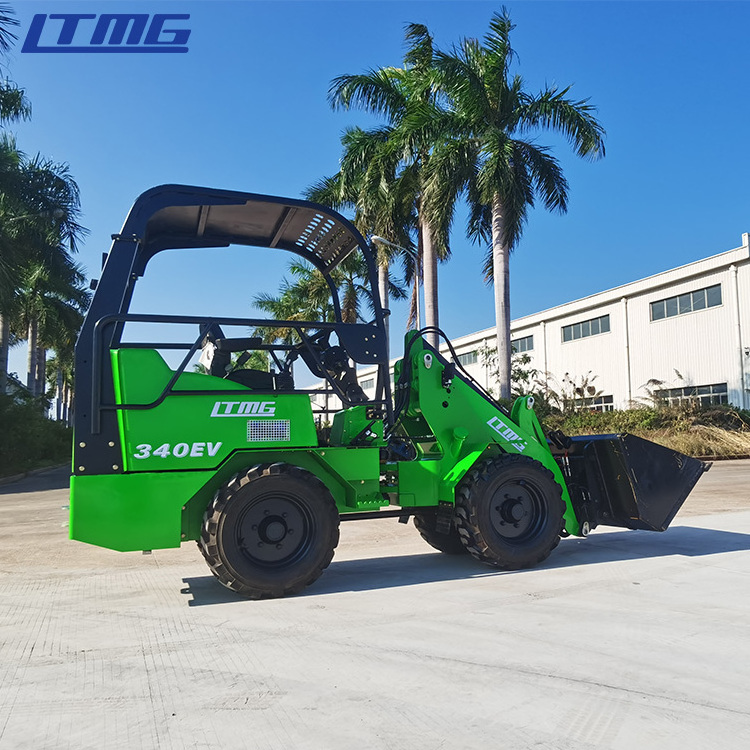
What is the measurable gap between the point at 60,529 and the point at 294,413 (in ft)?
20.2

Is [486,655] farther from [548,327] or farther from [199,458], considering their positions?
[548,327]

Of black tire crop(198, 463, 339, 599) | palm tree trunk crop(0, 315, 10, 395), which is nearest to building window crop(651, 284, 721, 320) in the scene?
palm tree trunk crop(0, 315, 10, 395)

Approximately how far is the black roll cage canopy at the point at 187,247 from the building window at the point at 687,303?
94.3 ft

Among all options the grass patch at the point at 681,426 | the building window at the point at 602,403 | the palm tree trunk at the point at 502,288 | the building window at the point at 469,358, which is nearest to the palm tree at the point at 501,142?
the palm tree trunk at the point at 502,288

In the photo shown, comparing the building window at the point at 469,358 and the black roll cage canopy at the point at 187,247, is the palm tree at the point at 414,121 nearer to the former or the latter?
the black roll cage canopy at the point at 187,247

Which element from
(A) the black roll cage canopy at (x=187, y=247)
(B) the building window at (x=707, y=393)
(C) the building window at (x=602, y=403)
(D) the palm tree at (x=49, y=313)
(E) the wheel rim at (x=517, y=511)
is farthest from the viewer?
(C) the building window at (x=602, y=403)

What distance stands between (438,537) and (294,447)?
2.44m

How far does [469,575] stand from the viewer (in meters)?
6.13

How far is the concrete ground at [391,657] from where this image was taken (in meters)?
2.98

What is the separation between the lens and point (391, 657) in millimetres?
3902

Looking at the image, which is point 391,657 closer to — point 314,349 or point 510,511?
point 510,511

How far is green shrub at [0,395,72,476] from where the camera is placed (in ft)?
72.6

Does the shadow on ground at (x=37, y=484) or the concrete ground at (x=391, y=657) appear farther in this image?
the shadow on ground at (x=37, y=484)

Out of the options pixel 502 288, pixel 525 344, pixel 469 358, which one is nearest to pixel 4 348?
pixel 502 288
